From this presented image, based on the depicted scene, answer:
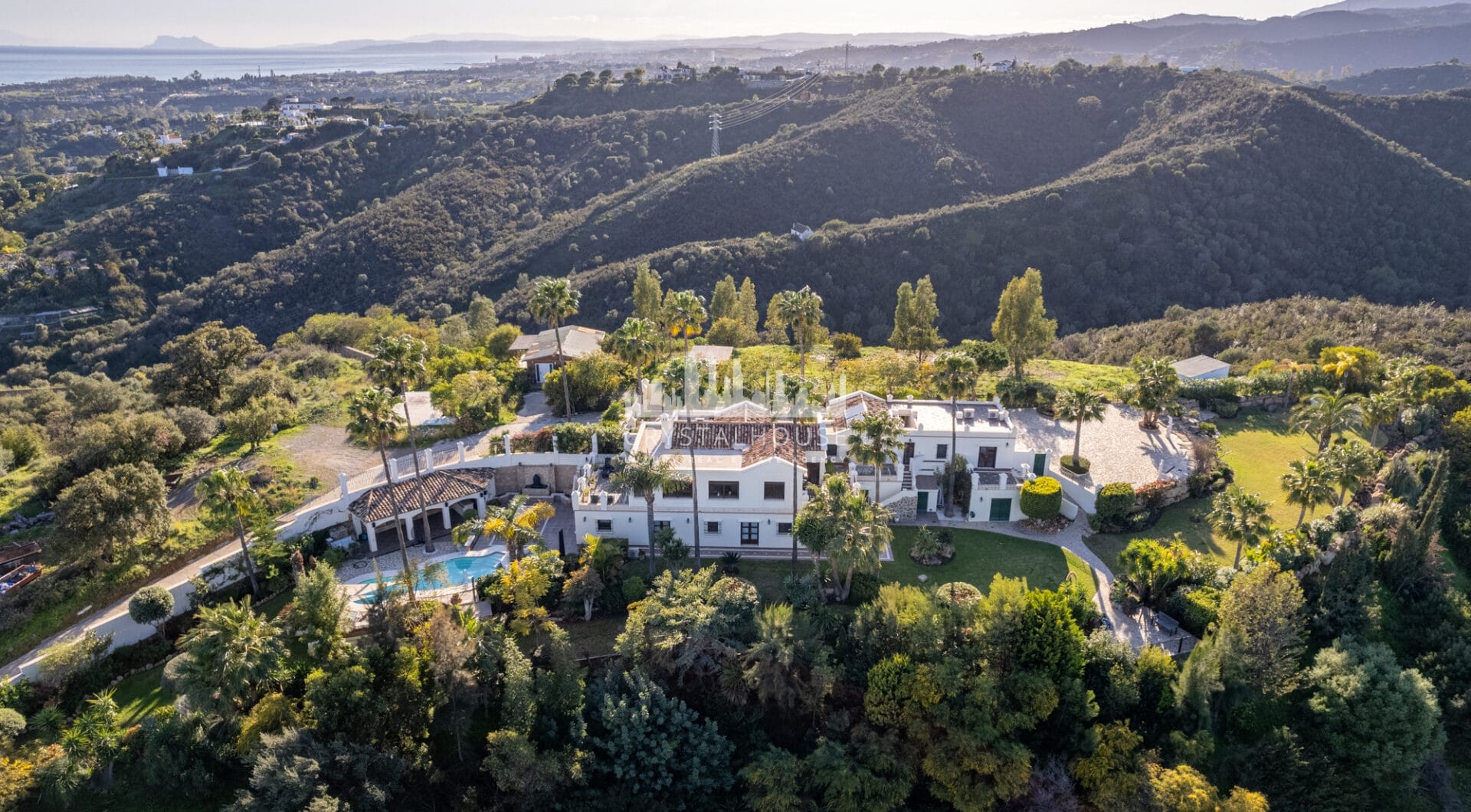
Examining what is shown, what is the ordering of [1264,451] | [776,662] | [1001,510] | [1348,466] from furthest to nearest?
[1264,451]
[1001,510]
[1348,466]
[776,662]

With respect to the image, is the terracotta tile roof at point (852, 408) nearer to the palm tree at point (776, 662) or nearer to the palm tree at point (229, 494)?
the palm tree at point (776, 662)

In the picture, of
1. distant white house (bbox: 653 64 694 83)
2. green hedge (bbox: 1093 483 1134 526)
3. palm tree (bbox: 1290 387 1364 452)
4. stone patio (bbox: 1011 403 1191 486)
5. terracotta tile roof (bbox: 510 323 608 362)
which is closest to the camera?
green hedge (bbox: 1093 483 1134 526)

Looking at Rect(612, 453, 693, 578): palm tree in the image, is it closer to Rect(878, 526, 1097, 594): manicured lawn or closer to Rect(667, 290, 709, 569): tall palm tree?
Rect(667, 290, 709, 569): tall palm tree

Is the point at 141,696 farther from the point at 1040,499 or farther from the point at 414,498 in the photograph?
the point at 1040,499

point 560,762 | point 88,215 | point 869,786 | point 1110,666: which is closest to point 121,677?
point 560,762

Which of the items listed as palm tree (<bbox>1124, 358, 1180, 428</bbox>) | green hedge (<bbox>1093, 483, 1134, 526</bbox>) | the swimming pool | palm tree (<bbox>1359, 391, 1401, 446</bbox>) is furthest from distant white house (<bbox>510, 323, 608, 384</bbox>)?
palm tree (<bbox>1359, 391, 1401, 446</bbox>)

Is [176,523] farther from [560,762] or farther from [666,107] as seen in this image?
[666,107]

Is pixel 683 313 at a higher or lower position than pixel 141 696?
higher

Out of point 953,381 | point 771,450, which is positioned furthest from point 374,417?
point 953,381
